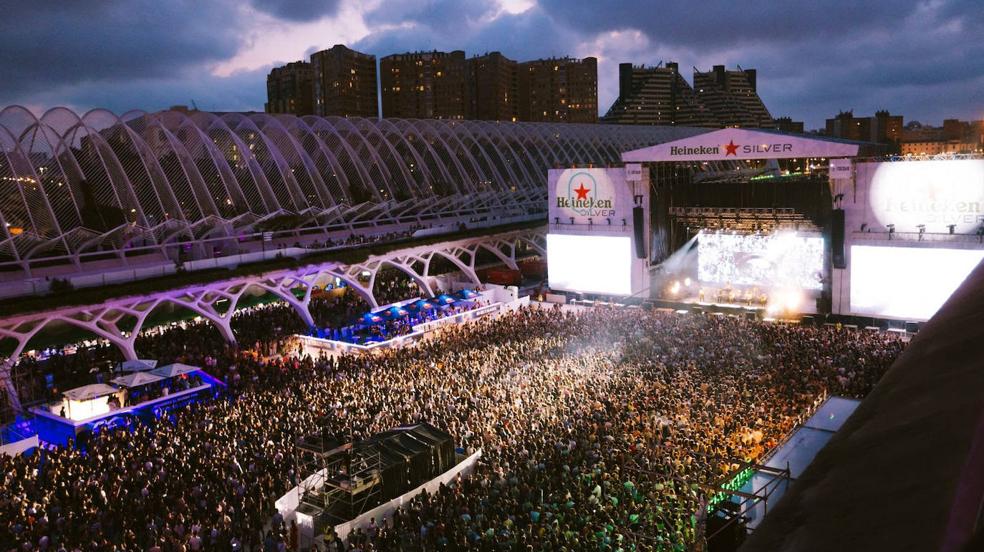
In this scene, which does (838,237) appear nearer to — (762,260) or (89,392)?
(762,260)

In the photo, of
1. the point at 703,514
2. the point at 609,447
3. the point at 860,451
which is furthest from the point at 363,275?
the point at 860,451

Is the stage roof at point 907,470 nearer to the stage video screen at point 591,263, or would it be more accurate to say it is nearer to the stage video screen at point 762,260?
the stage video screen at point 762,260

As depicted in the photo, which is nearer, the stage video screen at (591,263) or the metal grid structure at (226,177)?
the metal grid structure at (226,177)

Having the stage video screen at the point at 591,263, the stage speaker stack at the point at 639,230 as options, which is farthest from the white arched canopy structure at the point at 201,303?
the stage speaker stack at the point at 639,230

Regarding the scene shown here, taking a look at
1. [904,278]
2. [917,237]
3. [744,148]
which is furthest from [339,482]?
[744,148]

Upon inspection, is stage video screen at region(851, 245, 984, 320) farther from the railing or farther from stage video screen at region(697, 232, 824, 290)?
stage video screen at region(697, 232, 824, 290)

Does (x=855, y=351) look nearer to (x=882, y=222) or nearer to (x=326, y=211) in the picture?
(x=882, y=222)

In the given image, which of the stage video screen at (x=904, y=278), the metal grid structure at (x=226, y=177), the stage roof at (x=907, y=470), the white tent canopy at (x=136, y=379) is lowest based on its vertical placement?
the white tent canopy at (x=136, y=379)
